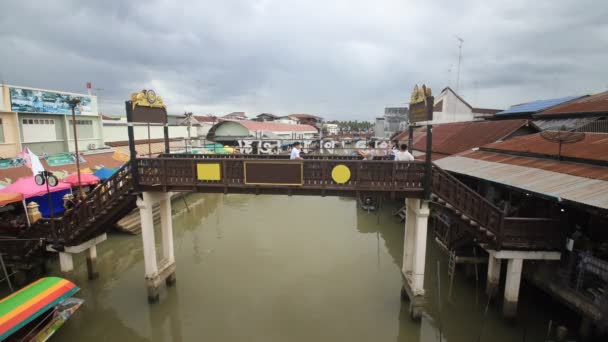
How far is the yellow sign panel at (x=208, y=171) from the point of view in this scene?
32.1 feet

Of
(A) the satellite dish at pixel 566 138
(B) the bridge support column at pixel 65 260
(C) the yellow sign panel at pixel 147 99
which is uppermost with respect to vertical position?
(C) the yellow sign panel at pixel 147 99

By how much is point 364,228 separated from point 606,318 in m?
13.3

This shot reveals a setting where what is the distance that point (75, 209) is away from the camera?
425 inches

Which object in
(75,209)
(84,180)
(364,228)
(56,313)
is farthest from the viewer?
(364,228)

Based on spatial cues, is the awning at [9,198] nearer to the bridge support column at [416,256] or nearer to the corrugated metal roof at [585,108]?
the bridge support column at [416,256]

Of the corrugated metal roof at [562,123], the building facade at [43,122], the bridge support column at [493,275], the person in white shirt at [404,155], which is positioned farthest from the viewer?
the building facade at [43,122]

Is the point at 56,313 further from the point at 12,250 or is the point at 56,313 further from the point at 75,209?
the point at 12,250

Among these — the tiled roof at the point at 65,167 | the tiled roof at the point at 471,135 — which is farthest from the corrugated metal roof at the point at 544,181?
the tiled roof at the point at 65,167

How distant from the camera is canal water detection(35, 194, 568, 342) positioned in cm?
989

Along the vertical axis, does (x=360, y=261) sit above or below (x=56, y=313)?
below

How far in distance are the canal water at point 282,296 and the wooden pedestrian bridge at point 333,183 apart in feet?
9.59

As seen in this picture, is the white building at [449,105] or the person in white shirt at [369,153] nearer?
the person in white shirt at [369,153]

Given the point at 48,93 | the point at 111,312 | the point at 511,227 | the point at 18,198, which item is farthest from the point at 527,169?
the point at 48,93

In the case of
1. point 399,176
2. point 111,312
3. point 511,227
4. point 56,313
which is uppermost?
point 399,176
